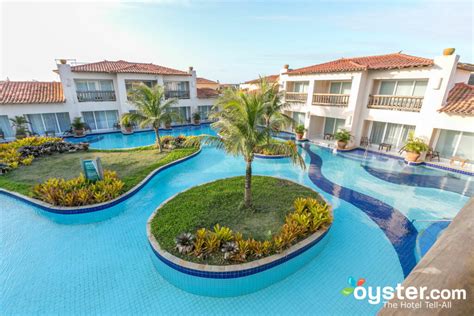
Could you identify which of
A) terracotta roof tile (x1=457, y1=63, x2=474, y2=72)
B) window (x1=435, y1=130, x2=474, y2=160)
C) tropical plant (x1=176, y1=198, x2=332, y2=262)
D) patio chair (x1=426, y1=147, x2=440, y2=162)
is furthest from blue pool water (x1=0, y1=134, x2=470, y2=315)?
terracotta roof tile (x1=457, y1=63, x2=474, y2=72)

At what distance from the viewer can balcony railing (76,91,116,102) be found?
23.3 meters

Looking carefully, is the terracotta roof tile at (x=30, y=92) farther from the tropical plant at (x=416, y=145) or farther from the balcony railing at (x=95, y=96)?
the tropical plant at (x=416, y=145)

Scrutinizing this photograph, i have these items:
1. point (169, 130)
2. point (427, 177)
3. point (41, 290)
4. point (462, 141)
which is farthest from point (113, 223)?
point (462, 141)

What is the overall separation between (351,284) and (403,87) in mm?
16386

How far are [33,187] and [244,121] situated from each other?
1134 centimetres

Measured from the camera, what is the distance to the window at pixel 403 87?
52.0ft

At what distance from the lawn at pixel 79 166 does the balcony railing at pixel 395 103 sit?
15.0 metres

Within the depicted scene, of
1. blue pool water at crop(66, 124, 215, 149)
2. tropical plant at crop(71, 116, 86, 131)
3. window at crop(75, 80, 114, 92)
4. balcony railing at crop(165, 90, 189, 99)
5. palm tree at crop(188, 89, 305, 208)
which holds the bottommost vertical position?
blue pool water at crop(66, 124, 215, 149)

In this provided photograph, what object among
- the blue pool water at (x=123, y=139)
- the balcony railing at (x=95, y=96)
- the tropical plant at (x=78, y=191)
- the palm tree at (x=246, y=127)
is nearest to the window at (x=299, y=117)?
the blue pool water at (x=123, y=139)

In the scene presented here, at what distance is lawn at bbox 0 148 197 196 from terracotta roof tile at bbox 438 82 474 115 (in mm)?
17669

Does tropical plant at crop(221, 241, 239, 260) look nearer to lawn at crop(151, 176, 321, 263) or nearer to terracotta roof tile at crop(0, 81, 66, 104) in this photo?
lawn at crop(151, 176, 321, 263)

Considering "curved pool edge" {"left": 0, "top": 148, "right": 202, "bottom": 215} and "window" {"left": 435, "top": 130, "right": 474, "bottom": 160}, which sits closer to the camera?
"curved pool edge" {"left": 0, "top": 148, "right": 202, "bottom": 215}

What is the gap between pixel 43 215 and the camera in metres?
9.79

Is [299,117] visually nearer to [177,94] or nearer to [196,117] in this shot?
[196,117]
